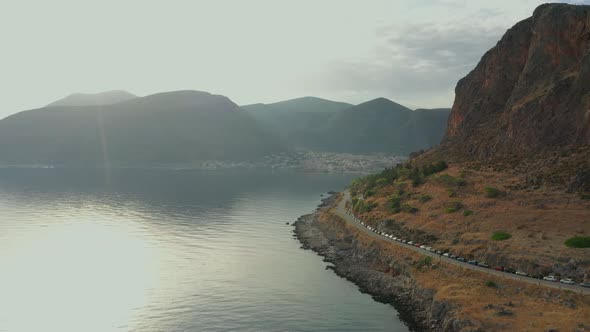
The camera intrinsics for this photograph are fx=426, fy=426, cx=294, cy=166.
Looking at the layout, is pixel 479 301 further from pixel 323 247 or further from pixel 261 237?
pixel 261 237

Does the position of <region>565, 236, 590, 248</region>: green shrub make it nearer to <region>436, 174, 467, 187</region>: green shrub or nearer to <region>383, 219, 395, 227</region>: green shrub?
<region>383, 219, 395, 227</region>: green shrub

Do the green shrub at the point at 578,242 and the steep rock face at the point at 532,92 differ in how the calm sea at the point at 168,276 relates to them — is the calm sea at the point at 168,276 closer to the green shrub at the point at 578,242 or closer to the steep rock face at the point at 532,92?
the green shrub at the point at 578,242

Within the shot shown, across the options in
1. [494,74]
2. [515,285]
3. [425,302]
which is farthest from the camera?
[494,74]

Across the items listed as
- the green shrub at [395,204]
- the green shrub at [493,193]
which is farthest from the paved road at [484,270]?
the green shrub at [493,193]

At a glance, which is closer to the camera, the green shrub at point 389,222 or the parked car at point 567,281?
the parked car at point 567,281

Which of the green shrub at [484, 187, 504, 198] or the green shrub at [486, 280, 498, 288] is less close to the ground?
the green shrub at [484, 187, 504, 198]

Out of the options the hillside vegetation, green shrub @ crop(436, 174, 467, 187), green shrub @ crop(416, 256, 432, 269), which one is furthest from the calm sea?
green shrub @ crop(436, 174, 467, 187)

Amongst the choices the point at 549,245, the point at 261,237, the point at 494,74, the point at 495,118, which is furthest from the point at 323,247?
the point at 494,74
